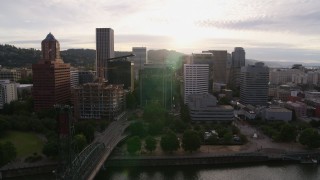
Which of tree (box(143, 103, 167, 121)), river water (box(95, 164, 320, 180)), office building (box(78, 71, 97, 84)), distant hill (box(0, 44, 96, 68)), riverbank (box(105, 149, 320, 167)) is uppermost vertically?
distant hill (box(0, 44, 96, 68))

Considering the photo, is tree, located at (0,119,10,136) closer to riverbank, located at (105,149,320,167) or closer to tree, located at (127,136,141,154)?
riverbank, located at (105,149,320,167)

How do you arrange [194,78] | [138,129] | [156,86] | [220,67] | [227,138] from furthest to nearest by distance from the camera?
[220,67]
[194,78]
[156,86]
[138,129]
[227,138]

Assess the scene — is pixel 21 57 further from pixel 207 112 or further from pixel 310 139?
pixel 310 139

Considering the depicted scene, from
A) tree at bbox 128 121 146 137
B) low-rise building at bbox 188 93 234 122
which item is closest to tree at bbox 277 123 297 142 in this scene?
low-rise building at bbox 188 93 234 122

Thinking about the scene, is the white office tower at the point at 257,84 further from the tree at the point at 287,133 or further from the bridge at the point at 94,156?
the bridge at the point at 94,156

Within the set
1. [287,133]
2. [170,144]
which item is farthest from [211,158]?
[287,133]

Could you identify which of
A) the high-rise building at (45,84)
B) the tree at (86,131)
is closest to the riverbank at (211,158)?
the tree at (86,131)
